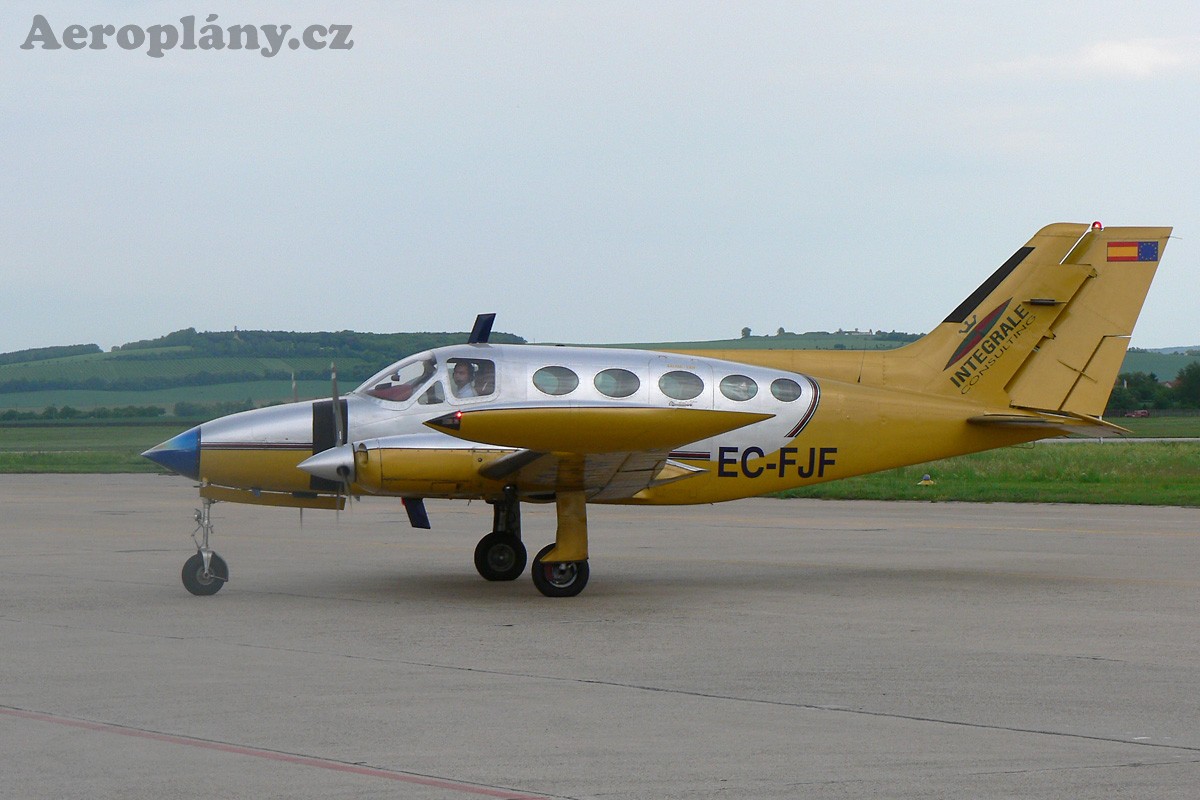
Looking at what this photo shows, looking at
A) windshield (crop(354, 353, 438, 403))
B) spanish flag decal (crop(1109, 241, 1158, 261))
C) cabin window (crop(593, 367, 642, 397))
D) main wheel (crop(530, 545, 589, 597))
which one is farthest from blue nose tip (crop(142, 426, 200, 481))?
spanish flag decal (crop(1109, 241, 1158, 261))

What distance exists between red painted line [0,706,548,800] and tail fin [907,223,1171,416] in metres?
11.1

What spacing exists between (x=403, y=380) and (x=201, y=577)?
2.97 meters

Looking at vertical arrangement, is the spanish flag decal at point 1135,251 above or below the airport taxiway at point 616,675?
above

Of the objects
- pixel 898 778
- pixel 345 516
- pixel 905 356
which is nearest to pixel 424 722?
pixel 898 778

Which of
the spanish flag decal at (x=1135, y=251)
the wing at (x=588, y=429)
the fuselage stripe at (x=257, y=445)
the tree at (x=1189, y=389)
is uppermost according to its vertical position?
the spanish flag decal at (x=1135, y=251)

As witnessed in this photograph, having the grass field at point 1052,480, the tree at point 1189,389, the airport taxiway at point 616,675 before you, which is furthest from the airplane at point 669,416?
the tree at point 1189,389

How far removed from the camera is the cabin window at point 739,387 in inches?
605

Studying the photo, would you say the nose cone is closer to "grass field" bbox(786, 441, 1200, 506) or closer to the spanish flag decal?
the spanish flag decal

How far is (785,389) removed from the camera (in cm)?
1577

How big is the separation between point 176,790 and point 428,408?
841cm

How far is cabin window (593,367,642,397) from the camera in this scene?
14.9 metres

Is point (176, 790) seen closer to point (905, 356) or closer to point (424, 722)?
point (424, 722)

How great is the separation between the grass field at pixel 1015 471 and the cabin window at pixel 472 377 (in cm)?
1767

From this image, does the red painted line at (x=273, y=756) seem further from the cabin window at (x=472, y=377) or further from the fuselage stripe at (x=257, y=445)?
the cabin window at (x=472, y=377)
